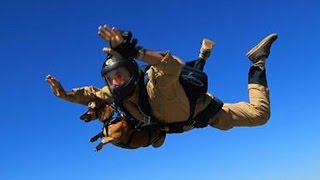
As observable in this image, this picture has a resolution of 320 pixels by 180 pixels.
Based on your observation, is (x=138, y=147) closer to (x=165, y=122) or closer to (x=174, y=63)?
(x=165, y=122)

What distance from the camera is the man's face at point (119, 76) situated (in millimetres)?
6559

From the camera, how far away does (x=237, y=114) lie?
25.8 feet

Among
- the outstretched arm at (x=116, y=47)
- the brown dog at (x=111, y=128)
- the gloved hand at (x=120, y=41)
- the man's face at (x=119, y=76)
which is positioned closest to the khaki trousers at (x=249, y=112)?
the brown dog at (x=111, y=128)

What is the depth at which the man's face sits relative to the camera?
21.5ft

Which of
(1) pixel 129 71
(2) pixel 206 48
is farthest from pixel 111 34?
(2) pixel 206 48

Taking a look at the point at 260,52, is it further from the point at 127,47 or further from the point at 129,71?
the point at 127,47

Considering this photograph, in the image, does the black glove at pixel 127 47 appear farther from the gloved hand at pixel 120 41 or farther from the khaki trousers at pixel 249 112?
the khaki trousers at pixel 249 112

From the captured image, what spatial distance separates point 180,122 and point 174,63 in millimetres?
988

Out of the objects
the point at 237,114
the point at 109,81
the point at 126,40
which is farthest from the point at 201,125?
the point at 126,40

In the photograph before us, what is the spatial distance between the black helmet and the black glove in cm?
47

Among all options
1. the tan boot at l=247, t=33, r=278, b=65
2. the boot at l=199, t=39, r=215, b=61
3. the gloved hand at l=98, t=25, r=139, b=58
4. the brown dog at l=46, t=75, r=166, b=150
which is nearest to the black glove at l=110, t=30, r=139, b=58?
the gloved hand at l=98, t=25, r=139, b=58

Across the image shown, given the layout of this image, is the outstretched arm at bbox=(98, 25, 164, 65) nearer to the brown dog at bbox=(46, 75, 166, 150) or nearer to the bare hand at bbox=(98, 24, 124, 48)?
the bare hand at bbox=(98, 24, 124, 48)

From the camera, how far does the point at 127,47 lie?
19.7 feet

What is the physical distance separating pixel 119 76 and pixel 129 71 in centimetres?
13
